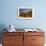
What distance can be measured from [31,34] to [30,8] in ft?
3.22

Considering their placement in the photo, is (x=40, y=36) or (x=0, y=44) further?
(x=0, y=44)

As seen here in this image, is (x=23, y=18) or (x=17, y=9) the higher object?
(x=17, y=9)

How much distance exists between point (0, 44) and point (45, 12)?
6.28 ft

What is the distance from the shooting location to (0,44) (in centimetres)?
434

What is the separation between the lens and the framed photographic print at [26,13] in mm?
4395

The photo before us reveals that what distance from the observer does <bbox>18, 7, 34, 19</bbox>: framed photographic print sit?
173 inches

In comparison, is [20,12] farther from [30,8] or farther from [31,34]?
[31,34]

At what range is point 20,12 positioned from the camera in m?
4.40

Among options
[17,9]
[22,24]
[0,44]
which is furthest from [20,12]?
[0,44]

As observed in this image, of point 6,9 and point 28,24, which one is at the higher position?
point 6,9

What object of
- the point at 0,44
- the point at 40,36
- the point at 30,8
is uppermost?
the point at 30,8

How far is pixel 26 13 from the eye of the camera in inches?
173

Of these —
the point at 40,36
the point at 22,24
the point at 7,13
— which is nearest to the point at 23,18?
the point at 22,24

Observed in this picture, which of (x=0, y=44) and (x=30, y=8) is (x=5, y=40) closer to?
(x=0, y=44)
